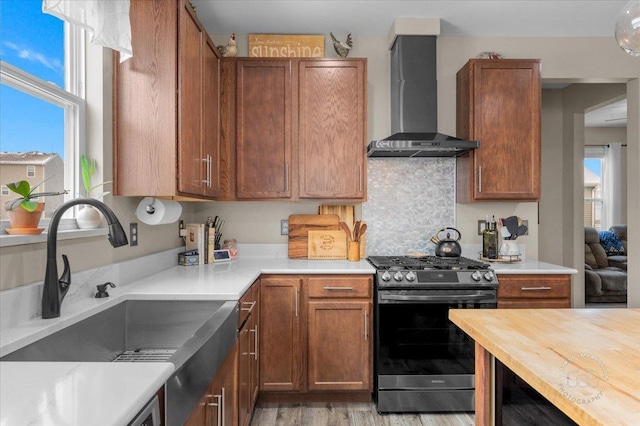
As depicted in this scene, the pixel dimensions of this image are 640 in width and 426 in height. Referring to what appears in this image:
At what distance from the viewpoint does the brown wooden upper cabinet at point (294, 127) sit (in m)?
2.75

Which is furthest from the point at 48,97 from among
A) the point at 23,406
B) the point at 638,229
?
the point at 638,229

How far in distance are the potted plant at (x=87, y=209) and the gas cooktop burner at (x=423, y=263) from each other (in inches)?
63.9

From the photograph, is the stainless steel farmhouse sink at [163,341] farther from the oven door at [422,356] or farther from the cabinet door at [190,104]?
the oven door at [422,356]

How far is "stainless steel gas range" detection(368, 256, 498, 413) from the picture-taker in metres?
2.40

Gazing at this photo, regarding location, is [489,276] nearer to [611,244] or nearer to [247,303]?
[247,303]

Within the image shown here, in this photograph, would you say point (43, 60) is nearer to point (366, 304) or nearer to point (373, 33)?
point (366, 304)

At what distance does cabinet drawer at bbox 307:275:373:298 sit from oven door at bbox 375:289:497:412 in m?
0.13

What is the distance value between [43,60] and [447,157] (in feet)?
8.84

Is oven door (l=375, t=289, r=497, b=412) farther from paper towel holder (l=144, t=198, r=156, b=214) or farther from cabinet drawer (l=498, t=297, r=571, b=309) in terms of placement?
paper towel holder (l=144, t=198, r=156, b=214)

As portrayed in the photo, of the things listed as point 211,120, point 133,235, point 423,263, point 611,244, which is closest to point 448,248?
point 423,263

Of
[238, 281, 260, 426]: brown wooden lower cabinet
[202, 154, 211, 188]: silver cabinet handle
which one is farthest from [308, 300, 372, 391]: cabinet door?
[202, 154, 211, 188]: silver cabinet handle

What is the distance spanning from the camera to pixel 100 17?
149cm

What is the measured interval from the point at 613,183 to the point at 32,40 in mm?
7557

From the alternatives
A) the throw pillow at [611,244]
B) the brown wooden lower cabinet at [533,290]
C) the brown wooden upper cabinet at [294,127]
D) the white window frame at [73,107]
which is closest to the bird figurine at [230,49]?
the brown wooden upper cabinet at [294,127]
